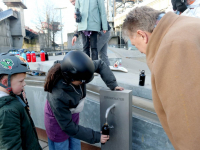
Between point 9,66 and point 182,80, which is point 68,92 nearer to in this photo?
point 9,66

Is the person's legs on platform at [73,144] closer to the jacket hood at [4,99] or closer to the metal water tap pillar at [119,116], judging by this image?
the metal water tap pillar at [119,116]

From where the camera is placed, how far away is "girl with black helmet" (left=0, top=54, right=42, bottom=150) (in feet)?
4.59

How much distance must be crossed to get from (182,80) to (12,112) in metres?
1.42

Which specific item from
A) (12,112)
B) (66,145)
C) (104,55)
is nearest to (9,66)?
(12,112)

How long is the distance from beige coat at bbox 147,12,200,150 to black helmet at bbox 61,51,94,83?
897 millimetres

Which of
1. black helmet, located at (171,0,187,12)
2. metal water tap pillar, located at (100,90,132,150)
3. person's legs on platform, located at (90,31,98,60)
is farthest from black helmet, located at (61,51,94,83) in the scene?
black helmet, located at (171,0,187,12)

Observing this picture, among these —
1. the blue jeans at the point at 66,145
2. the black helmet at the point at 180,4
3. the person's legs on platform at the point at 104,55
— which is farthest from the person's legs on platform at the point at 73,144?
the black helmet at the point at 180,4

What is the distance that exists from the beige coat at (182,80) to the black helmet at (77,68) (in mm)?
897

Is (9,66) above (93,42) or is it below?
below

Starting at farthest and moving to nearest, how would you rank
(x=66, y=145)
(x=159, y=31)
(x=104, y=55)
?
(x=104, y=55) → (x=66, y=145) → (x=159, y=31)

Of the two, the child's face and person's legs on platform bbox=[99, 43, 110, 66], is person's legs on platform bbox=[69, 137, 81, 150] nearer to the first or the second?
the child's face

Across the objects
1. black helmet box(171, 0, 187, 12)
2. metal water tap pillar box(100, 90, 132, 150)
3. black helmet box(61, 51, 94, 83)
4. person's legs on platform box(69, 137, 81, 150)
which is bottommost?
person's legs on platform box(69, 137, 81, 150)

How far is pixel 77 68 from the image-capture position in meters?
1.61

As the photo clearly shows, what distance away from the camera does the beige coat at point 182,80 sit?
72 centimetres
